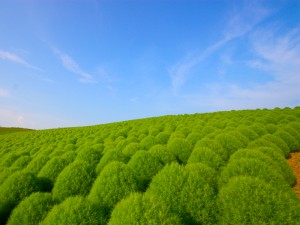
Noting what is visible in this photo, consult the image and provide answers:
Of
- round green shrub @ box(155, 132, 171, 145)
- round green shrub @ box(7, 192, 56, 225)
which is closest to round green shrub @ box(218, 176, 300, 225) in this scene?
round green shrub @ box(7, 192, 56, 225)

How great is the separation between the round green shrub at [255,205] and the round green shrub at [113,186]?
6.55 ft

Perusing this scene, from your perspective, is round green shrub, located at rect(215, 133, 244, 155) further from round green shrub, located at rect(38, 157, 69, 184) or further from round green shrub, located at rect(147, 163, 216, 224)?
round green shrub, located at rect(38, 157, 69, 184)

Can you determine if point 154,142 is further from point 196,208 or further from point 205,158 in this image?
point 196,208

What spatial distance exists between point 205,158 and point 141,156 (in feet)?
5.95

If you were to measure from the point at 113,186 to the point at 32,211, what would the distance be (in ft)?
5.84

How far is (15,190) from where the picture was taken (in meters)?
6.23

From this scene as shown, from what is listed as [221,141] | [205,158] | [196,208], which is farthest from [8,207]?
[221,141]

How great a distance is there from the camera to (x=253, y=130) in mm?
11586

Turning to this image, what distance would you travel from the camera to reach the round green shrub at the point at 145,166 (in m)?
6.23

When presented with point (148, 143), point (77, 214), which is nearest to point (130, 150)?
point (148, 143)

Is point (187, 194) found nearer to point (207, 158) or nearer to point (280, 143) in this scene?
point (207, 158)

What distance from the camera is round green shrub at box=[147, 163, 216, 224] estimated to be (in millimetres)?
4082

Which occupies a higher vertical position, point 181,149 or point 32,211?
point 181,149

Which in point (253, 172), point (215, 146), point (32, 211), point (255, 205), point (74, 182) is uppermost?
point (215, 146)
